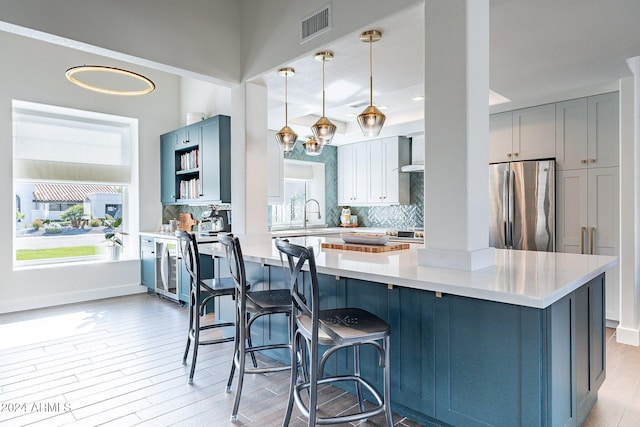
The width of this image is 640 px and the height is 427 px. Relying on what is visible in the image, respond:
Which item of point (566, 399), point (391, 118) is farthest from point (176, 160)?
point (566, 399)

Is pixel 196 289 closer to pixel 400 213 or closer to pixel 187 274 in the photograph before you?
pixel 187 274

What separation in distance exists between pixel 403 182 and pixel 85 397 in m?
4.93

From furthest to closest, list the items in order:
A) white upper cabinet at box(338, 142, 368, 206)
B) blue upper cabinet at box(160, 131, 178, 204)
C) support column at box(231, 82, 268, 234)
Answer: white upper cabinet at box(338, 142, 368, 206) → blue upper cabinet at box(160, 131, 178, 204) → support column at box(231, 82, 268, 234)

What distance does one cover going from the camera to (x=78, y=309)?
468 cm

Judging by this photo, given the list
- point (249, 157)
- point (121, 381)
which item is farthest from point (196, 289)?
point (249, 157)

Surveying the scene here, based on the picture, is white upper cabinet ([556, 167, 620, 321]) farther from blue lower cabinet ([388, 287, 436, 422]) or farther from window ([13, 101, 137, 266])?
window ([13, 101, 137, 266])

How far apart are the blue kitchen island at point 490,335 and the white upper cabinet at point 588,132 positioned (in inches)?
83.4

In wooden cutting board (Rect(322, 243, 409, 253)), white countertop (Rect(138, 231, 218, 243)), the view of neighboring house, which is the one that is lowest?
white countertop (Rect(138, 231, 218, 243))

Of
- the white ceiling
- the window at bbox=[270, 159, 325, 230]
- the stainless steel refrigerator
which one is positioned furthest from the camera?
the window at bbox=[270, 159, 325, 230]

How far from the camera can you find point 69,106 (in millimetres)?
5000

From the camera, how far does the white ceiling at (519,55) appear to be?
7.93 ft

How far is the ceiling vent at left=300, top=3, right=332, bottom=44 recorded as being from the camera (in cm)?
280

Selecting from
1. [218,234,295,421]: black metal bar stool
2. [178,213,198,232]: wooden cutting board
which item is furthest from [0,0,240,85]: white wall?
[178,213,198,232]: wooden cutting board

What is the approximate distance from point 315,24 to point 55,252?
4.56 m
